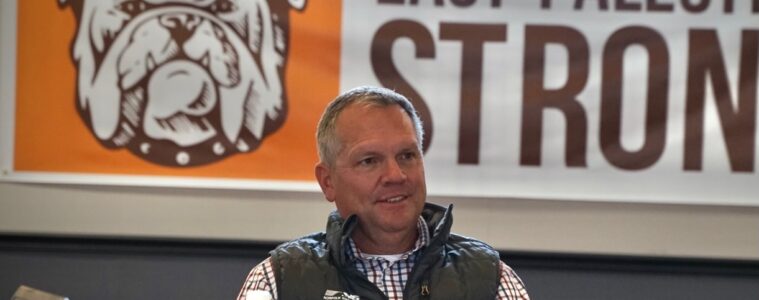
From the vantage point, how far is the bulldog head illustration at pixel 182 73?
3.17m

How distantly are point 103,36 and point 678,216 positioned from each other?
5.89 feet

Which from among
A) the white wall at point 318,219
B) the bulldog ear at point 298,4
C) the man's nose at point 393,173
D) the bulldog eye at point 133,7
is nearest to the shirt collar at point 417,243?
the man's nose at point 393,173

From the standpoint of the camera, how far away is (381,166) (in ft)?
5.86

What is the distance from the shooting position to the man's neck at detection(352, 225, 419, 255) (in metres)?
1.83

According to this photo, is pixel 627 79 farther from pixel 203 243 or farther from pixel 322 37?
pixel 203 243

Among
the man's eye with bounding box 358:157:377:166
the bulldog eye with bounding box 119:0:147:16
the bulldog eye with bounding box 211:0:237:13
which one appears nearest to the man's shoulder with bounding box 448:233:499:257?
the man's eye with bounding box 358:157:377:166

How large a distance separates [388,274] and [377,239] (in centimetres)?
6

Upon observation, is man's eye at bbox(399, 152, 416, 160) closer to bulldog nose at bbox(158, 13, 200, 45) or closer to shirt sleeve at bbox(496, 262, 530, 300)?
shirt sleeve at bbox(496, 262, 530, 300)

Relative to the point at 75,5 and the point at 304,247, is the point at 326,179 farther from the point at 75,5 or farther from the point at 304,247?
the point at 75,5

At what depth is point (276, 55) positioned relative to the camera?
3170 mm

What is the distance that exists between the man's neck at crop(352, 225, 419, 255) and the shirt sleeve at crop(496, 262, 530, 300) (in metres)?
0.17

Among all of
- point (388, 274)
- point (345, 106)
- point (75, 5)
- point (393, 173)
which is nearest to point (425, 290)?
point (388, 274)

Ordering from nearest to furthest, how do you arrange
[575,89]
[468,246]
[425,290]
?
[425,290]
[468,246]
[575,89]

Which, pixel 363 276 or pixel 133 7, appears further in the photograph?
pixel 133 7
